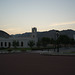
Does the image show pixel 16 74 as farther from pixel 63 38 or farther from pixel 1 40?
pixel 63 38

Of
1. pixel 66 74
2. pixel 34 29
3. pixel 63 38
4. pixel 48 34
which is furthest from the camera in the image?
pixel 48 34

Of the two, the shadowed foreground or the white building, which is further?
the white building

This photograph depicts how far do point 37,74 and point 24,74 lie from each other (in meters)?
1.03

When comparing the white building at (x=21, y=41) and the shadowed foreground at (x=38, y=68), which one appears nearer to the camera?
the shadowed foreground at (x=38, y=68)

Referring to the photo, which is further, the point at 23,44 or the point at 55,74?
the point at 23,44

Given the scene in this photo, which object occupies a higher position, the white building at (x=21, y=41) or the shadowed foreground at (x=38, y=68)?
the white building at (x=21, y=41)

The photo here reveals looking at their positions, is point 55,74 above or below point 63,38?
below

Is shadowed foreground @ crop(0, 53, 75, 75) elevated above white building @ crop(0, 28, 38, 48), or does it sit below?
below

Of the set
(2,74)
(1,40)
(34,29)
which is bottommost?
(2,74)

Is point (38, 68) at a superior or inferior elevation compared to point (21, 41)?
inferior

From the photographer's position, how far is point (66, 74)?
31.5 feet

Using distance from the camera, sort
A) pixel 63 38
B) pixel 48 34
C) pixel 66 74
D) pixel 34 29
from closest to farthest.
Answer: pixel 66 74
pixel 34 29
pixel 63 38
pixel 48 34

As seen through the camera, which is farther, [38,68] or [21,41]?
[21,41]

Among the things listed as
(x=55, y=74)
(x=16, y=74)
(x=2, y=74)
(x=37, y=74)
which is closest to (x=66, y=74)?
(x=55, y=74)
